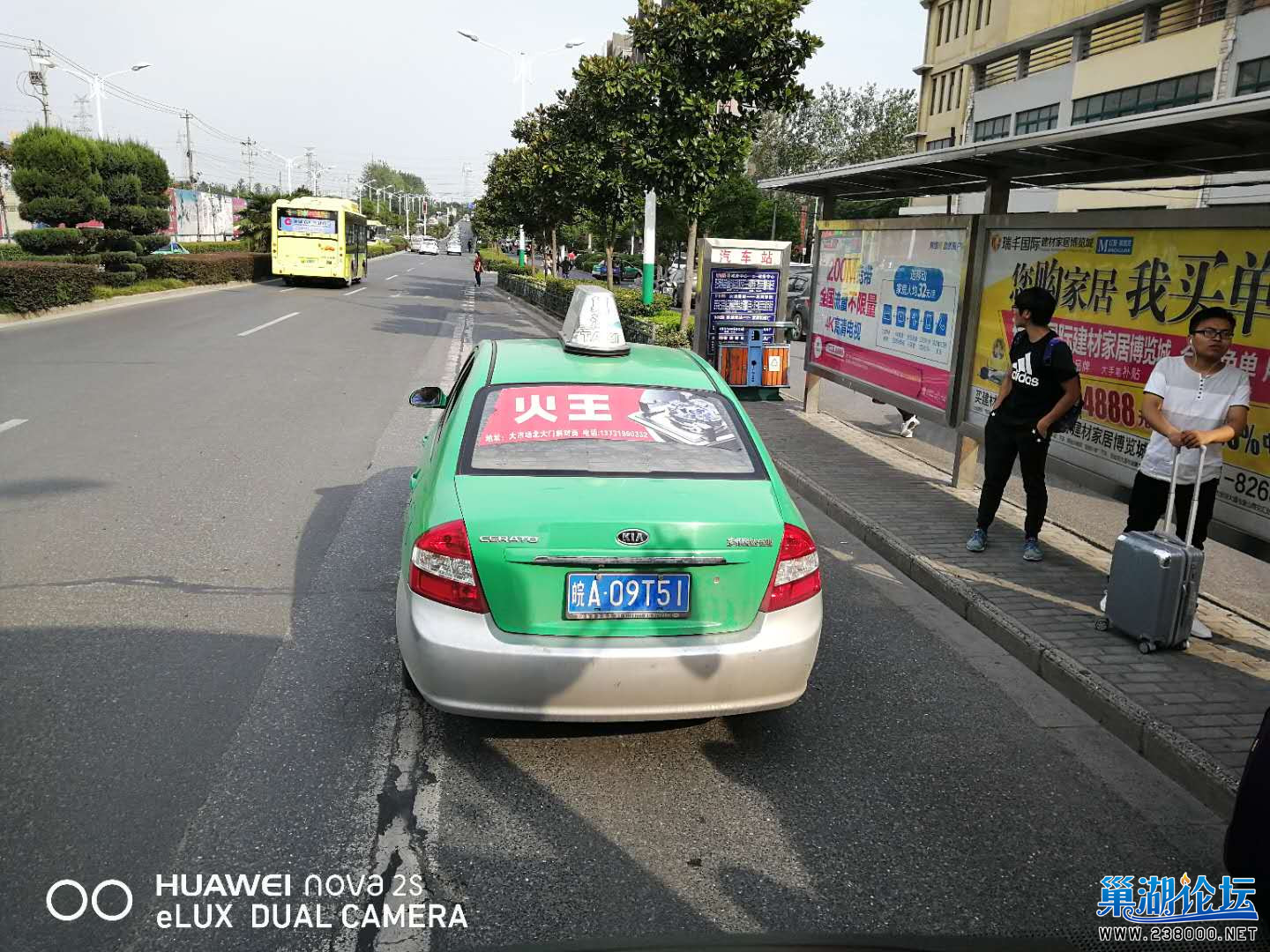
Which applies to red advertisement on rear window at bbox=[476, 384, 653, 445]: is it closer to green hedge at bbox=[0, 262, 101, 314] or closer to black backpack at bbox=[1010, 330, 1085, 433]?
black backpack at bbox=[1010, 330, 1085, 433]

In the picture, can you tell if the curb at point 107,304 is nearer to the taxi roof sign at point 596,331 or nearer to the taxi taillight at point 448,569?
the taxi roof sign at point 596,331

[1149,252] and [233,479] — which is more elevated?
[1149,252]

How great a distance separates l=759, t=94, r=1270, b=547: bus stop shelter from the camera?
5.29 metres

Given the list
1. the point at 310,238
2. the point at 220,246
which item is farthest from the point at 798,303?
the point at 220,246

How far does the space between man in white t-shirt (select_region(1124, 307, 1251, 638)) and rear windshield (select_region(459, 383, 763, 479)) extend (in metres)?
2.35

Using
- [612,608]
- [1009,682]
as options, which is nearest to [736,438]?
[612,608]

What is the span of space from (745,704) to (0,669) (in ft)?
10.9

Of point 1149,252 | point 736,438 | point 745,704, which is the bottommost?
point 745,704

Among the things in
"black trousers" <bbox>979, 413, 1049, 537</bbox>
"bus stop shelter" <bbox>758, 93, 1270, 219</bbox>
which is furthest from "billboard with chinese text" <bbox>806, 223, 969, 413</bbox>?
"black trousers" <bbox>979, 413, 1049, 537</bbox>

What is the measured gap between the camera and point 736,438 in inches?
169

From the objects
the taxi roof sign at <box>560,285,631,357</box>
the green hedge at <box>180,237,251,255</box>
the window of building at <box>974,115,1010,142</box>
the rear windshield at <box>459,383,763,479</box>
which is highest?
the window of building at <box>974,115,1010,142</box>

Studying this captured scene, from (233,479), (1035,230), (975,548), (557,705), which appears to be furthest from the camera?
(233,479)

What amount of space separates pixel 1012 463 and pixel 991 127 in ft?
108

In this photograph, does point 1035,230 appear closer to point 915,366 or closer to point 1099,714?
point 915,366
